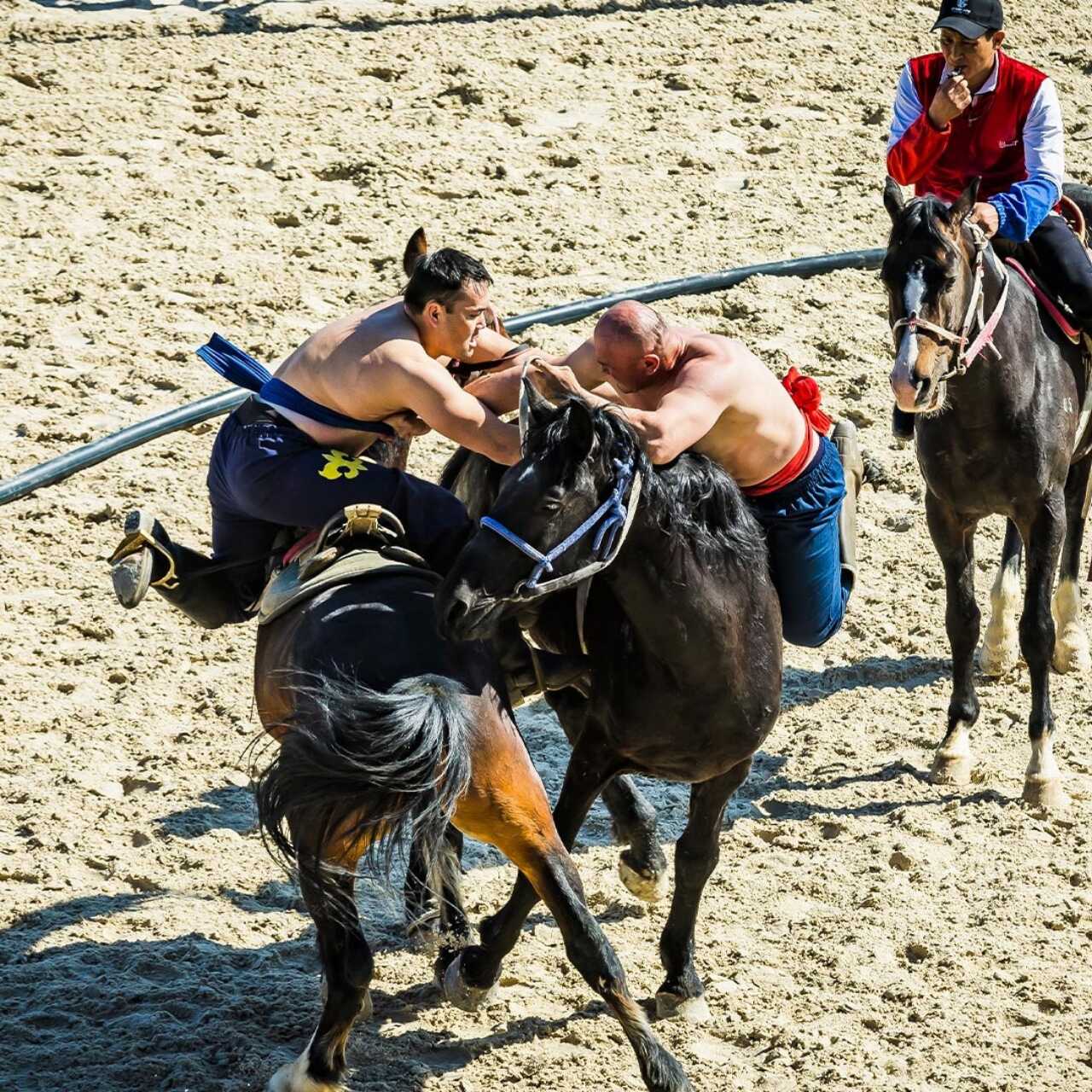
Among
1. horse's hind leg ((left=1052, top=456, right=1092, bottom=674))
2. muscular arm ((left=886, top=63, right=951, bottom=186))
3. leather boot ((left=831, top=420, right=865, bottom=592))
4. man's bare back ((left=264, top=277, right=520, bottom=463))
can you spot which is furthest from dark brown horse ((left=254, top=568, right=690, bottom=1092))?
horse's hind leg ((left=1052, top=456, right=1092, bottom=674))

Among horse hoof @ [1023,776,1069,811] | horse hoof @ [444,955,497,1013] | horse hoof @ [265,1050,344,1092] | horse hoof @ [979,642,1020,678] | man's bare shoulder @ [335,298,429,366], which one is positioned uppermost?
man's bare shoulder @ [335,298,429,366]

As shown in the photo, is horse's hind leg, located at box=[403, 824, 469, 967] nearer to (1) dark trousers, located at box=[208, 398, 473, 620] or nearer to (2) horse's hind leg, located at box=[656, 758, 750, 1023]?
(2) horse's hind leg, located at box=[656, 758, 750, 1023]

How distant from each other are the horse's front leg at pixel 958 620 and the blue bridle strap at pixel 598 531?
268 cm

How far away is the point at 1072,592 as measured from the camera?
7.32m

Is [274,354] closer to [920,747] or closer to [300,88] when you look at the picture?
[300,88]

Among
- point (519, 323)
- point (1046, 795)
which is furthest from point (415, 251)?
point (519, 323)

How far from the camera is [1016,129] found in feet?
21.5

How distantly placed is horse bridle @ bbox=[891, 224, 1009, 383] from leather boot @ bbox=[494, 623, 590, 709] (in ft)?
5.85

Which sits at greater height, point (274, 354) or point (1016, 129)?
point (1016, 129)

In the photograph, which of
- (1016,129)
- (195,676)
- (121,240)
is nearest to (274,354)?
(121,240)

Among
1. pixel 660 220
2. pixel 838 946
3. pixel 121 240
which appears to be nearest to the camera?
pixel 838 946

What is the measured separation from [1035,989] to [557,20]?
827cm

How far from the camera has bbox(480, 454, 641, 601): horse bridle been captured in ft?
13.2

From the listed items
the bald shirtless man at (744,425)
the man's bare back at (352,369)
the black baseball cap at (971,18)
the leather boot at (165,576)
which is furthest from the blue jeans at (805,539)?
the black baseball cap at (971,18)
